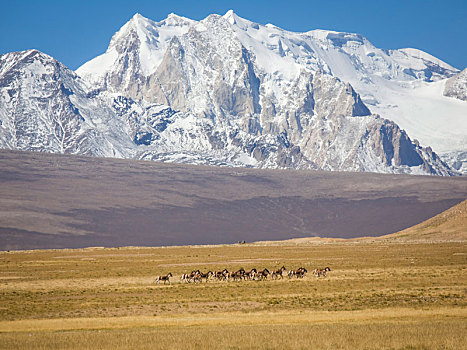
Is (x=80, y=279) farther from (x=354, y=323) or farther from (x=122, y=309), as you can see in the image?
(x=354, y=323)

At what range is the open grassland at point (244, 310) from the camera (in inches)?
1582

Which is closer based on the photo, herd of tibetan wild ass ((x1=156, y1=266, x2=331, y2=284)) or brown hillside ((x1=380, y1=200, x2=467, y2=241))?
herd of tibetan wild ass ((x1=156, y1=266, x2=331, y2=284))

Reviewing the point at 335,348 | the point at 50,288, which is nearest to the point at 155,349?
the point at 335,348

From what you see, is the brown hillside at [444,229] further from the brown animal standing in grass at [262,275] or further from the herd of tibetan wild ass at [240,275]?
the brown animal standing in grass at [262,275]

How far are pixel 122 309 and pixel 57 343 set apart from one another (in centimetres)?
1607

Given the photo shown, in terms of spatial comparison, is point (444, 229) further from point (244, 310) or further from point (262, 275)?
point (244, 310)

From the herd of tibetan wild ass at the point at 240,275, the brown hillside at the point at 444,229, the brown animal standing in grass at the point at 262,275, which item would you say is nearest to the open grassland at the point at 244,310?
the herd of tibetan wild ass at the point at 240,275

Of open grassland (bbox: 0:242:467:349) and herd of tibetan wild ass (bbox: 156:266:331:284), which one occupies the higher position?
herd of tibetan wild ass (bbox: 156:266:331:284)

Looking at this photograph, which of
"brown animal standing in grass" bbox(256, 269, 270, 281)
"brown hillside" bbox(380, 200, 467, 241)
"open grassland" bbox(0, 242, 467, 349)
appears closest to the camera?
"open grassland" bbox(0, 242, 467, 349)

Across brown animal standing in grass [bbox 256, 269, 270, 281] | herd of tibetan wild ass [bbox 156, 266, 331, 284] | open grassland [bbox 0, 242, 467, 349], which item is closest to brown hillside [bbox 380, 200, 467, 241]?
open grassland [bbox 0, 242, 467, 349]

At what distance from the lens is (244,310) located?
54562mm

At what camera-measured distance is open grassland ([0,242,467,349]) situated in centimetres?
4019

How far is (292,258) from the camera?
114 m

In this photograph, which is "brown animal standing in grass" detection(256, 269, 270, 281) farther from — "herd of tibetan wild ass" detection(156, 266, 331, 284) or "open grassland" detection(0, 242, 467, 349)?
"open grassland" detection(0, 242, 467, 349)
